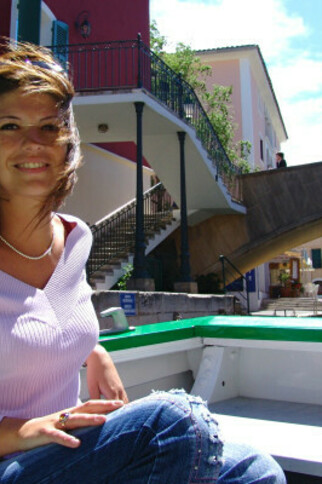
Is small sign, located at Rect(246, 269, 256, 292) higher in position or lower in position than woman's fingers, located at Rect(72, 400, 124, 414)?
higher

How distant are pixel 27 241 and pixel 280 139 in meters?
38.6

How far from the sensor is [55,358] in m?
1.18

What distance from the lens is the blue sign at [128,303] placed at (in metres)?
6.79

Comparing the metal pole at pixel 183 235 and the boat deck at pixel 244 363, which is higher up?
the metal pole at pixel 183 235

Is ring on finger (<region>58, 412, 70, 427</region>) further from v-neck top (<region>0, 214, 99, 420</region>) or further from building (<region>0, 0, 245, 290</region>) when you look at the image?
building (<region>0, 0, 245, 290</region>)

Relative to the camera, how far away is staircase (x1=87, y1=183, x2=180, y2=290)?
30.6 feet

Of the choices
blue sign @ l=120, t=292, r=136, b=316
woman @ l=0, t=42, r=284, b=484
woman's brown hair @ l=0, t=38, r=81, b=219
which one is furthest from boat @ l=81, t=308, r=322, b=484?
blue sign @ l=120, t=292, r=136, b=316

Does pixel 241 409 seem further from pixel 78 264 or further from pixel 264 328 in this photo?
pixel 78 264

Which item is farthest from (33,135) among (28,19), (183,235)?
(183,235)

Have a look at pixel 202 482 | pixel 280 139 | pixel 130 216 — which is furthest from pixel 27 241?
pixel 280 139

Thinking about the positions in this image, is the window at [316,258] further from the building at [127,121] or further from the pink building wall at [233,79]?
the building at [127,121]

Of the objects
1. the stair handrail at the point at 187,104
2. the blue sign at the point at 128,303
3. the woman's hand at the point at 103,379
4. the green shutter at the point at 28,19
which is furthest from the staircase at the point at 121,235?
the woman's hand at the point at 103,379

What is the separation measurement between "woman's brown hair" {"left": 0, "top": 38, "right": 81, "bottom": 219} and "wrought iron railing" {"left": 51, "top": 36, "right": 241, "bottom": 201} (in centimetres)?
793

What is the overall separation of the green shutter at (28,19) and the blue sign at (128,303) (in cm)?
401
